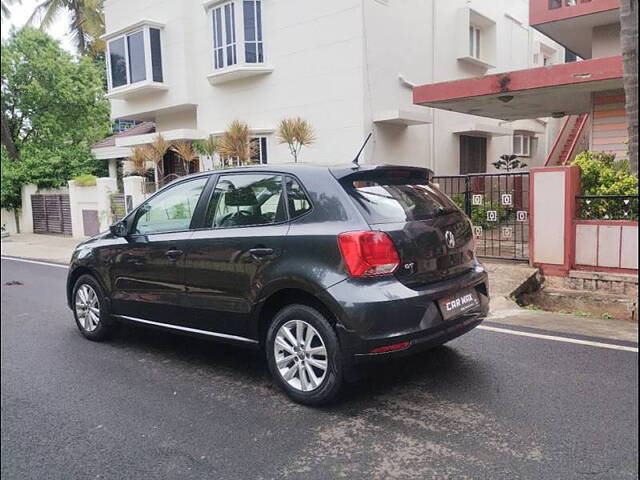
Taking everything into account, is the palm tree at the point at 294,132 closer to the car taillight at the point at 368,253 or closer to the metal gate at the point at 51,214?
the car taillight at the point at 368,253

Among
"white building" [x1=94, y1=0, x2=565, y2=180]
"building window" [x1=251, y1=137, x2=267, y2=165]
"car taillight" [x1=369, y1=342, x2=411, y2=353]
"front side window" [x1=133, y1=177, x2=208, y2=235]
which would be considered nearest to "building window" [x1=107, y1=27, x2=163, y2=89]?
"white building" [x1=94, y1=0, x2=565, y2=180]

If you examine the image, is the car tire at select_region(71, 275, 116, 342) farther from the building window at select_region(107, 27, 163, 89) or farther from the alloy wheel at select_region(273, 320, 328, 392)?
the building window at select_region(107, 27, 163, 89)

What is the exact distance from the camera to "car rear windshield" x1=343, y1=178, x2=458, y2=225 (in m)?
3.92

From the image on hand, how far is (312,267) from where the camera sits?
12.7 ft

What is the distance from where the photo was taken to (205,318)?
4602 mm

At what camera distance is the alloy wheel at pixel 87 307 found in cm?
567

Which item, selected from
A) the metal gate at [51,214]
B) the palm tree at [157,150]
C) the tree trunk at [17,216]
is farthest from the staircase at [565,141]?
the tree trunk at [17,216]

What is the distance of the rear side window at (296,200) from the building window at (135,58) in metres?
14.9

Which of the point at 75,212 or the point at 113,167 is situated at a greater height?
the point at 113,167

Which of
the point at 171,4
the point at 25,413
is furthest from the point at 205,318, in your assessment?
the point at 171,4

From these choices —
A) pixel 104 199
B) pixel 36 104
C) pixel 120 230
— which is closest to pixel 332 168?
pixel 36 104

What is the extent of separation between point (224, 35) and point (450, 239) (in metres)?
13.2

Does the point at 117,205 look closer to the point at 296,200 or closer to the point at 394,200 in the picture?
the point at 296,200

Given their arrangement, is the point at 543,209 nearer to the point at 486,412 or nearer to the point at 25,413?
the point at 486,412
